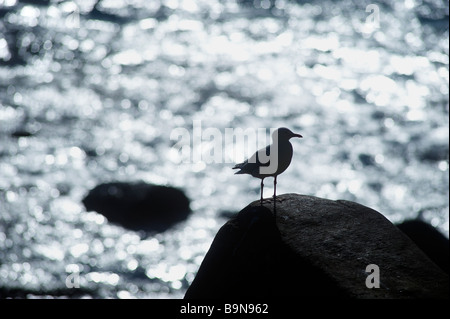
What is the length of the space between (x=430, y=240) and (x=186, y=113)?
932 cm

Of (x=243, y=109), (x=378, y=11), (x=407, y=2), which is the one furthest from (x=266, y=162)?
(x=407, y=2)

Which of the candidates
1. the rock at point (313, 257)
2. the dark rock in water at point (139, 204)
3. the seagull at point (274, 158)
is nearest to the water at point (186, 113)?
the dark rock in water at point (139, 204)

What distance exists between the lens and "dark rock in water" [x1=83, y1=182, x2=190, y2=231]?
16.8 meters

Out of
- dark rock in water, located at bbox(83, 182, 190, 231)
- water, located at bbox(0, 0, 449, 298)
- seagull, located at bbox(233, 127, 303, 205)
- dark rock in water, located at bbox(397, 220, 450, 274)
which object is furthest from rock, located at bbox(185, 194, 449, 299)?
dark rock in water, located at bbox(83, 182, 190, 231)

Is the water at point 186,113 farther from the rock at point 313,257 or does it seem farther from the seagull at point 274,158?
the rock at point 313,257

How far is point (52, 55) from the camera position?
80.9 feet

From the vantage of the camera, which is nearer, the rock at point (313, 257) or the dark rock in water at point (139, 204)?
the rock at point (313, 257)

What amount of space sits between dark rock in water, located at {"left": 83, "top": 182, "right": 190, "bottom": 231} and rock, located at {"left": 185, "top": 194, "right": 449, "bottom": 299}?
27.0 feet

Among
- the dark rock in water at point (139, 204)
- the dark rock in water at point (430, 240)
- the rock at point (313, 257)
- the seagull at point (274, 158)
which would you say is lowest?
the dark rock in water at point (430, 240)

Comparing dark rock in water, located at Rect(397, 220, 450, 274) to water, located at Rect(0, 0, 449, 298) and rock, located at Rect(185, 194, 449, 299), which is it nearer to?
water, located at Rect(0, 0, 449, 298)

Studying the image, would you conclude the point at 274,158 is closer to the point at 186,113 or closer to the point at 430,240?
the point at 430,240

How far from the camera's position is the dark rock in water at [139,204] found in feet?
55.1

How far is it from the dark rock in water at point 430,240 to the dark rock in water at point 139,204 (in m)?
6.09

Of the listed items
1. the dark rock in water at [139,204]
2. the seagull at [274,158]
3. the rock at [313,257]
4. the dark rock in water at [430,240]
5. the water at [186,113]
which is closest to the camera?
the rock at [313,257]
